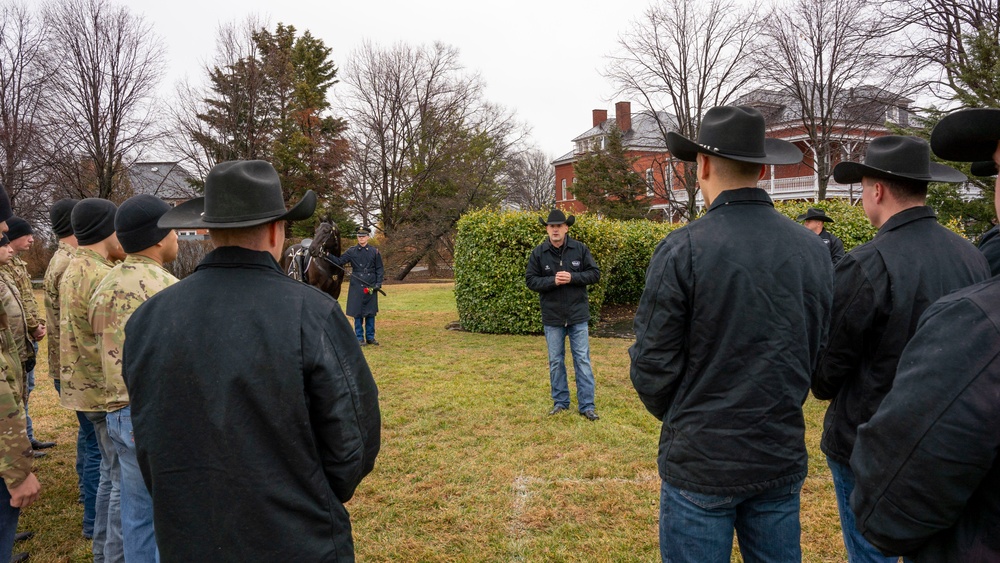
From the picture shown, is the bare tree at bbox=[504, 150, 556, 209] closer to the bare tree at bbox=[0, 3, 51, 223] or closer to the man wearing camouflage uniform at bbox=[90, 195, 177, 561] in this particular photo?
the bare tree at bbox=[0, 3, 51, 223]

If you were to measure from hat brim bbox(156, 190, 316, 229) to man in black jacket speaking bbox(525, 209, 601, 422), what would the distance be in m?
4.18

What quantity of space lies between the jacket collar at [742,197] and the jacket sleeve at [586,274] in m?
3.91

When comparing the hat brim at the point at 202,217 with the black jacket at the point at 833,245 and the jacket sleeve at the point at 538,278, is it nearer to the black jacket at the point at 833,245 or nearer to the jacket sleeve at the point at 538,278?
the jacket sleeve at the point at 538,278

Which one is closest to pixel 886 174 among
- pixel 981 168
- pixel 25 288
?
pixel 981 168

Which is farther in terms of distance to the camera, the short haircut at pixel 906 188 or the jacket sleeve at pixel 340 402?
the short haircut at pixel 906 188

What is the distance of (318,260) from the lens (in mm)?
10555

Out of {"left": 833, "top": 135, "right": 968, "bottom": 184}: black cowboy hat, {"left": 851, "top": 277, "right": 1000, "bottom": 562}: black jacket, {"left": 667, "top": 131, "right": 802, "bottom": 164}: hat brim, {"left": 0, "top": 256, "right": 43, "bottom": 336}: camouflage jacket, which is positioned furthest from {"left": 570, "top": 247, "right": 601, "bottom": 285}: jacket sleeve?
{"left": 0, "top": 256, "right": 43, "bottom": 336}: camouflage jacket

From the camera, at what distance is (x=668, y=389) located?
231 cm

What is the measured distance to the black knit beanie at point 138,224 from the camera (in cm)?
301

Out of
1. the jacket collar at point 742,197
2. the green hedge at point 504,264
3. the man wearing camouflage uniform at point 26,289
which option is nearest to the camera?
the jacket collar at point 742,197

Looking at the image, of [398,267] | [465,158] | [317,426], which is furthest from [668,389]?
[465,158]

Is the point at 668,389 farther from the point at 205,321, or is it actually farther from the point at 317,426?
the point at 205,321

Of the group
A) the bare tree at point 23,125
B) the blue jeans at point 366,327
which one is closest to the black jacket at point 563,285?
the blue jeans at point 366,327

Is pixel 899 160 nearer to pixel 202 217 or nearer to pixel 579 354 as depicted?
pixel 202 217
